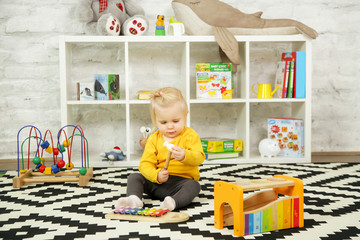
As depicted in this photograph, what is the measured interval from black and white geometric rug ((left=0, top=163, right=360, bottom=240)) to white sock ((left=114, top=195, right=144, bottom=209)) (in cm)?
6

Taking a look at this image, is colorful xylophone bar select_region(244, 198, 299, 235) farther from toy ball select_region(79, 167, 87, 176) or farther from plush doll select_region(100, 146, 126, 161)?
plush doll select_region(100, 146, 126, 161)

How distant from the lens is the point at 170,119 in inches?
57.1

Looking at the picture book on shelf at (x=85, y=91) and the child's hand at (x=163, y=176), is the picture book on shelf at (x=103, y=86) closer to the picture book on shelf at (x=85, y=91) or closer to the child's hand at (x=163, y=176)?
the picture book on shelf at (x=85, y=91)

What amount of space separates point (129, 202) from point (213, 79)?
45.4 inches

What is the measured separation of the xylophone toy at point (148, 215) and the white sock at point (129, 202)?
1.5 inches

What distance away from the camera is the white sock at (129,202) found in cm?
133

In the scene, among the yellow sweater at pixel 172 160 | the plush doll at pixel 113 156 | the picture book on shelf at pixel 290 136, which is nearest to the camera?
the yellow sweater at pixel 172 160

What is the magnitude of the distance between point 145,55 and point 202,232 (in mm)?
1640

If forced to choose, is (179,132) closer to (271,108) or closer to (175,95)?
(175,95)

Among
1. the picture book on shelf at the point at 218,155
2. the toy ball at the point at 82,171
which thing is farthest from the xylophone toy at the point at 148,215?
the picture book on shelf at the point at 218,155

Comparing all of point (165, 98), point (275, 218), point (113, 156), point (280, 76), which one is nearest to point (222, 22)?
point (280, 76)

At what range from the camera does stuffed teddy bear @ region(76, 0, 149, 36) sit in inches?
90.0

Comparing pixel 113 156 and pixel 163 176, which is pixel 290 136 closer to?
pixel 113 156

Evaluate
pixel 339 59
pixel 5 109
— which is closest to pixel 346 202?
pixel 339 59
